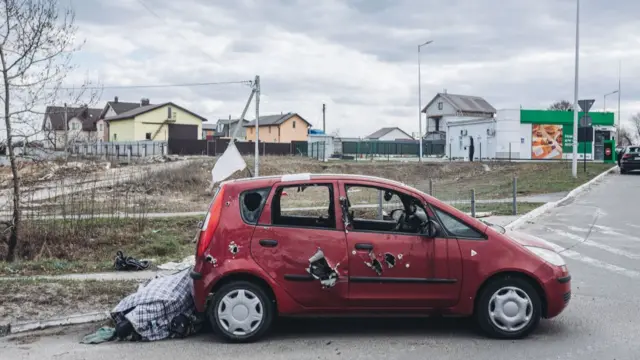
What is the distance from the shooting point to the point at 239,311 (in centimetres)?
606

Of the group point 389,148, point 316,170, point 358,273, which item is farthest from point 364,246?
point 389,148

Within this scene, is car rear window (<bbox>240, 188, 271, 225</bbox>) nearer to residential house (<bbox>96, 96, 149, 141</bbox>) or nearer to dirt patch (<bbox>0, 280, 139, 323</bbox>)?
dirt patch (<bbox>0, 280, 139, 323</bbox>)

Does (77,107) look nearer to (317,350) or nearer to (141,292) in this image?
(141,292)

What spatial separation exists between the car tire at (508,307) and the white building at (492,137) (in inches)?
1709

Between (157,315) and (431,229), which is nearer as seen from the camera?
(431,229)

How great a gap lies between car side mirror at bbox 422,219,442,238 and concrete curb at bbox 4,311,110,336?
368 cm

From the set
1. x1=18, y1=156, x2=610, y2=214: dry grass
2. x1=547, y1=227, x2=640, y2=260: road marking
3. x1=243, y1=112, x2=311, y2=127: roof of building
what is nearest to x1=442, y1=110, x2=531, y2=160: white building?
x1=18, y1=156, x2=610, y2=214: dry grass

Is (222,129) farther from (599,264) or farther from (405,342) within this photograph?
(405,342)

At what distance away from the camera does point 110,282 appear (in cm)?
841

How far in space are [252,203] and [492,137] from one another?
159ft

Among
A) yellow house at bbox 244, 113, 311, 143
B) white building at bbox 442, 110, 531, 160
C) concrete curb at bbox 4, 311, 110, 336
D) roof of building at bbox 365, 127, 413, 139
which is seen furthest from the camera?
roof of building at bbox 365, 127, 413, 139

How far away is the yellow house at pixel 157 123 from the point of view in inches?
3201

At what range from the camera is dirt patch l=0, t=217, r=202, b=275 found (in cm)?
1273

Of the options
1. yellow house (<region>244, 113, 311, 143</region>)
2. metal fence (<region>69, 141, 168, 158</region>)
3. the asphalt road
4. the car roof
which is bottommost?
the asphalt road
